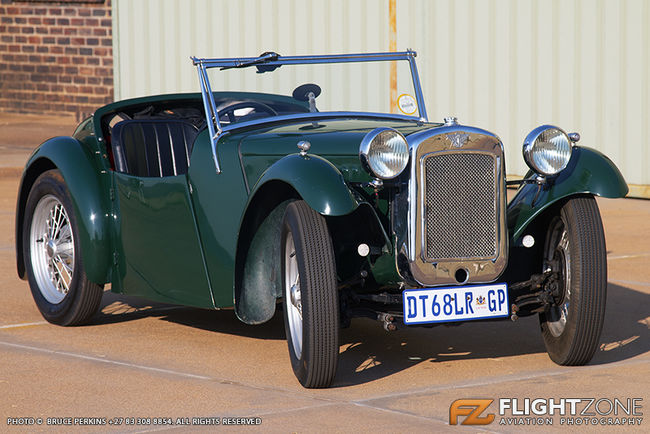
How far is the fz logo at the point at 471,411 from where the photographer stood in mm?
4379

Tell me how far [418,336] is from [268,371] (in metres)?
1.04

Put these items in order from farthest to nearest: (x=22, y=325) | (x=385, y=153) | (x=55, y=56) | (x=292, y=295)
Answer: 1. (x=55, y=56)
2. (x=22, y=325)
3. (x=292, y=295)
4. (x=385, y=153)

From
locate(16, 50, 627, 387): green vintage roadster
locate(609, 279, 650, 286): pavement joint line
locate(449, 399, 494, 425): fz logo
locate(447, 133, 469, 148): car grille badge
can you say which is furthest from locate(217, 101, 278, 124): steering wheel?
locate(609, 279, 650, 286): pavement joint line

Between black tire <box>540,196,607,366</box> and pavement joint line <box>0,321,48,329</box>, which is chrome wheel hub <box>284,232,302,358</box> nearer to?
black tire <box>540,196,607,366</box>

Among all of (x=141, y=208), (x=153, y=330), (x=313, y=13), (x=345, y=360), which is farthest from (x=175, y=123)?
(x=313, y=13)

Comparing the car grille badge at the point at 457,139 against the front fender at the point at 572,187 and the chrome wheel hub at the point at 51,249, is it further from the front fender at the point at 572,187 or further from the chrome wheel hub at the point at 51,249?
the chrome wheel hub at the point at 51,249

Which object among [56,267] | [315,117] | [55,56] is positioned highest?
[55,56]

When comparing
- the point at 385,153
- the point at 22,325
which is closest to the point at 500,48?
Answer: the point at 22,325

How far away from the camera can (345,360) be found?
17.7ft

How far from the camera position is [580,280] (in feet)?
16.8

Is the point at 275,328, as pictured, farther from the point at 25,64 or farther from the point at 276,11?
the point at 25,64

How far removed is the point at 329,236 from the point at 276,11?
31.6 feet

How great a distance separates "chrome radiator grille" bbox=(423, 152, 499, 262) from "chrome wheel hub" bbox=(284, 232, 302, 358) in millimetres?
577

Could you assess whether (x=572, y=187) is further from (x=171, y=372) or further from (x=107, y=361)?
(x=107, y=361)
